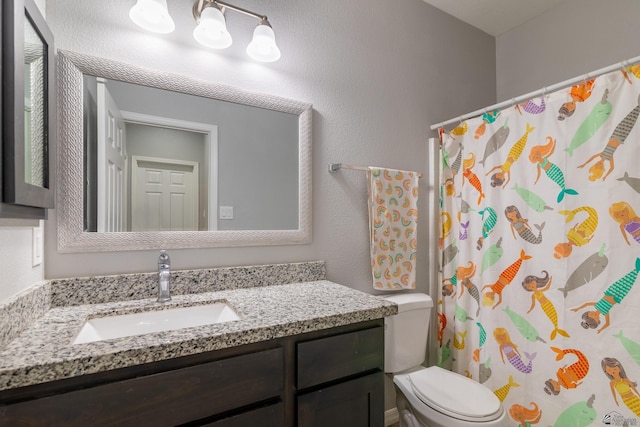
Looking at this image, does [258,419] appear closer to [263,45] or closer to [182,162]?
[182,162]

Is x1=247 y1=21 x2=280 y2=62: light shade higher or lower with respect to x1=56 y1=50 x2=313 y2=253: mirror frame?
higher

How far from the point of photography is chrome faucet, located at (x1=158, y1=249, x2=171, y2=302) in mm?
1209

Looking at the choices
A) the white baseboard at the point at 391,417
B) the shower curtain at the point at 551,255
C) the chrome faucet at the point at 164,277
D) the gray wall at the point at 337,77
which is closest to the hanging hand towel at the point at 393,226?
the gray wall at the point at 337,77

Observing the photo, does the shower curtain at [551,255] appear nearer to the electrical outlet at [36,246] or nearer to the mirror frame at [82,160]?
the mirror frame at [82,160]

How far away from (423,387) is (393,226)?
32.5 inches

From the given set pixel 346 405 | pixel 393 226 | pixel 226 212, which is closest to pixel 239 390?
pixel 346 405

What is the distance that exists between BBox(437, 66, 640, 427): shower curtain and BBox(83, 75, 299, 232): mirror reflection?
1.10 meters

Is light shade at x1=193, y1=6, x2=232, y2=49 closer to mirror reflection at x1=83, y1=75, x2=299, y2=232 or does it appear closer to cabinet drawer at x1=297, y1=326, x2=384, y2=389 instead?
mirror reflection at x1=83, y1=75, x2=299, y2=232

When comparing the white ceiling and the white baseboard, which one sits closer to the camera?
the white baseboard

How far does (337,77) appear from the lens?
177 cm

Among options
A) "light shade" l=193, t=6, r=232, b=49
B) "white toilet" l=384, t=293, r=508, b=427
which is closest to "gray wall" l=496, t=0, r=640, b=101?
"white toilet" l=384, t=293, r=508, b=427

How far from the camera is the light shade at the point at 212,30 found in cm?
128

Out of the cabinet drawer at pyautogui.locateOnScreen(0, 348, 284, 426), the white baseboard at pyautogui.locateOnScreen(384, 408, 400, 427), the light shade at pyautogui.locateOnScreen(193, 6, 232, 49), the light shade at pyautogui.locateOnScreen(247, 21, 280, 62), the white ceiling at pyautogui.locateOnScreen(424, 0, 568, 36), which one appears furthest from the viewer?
the white ceiling at pyautogui.locateOnScreen(424, 0, 568, 36)

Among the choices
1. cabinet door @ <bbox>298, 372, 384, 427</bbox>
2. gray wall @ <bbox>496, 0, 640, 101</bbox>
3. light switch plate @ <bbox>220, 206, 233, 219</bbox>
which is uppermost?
gray wall @ <bbox>496, 0, 640, 101</bbox>
